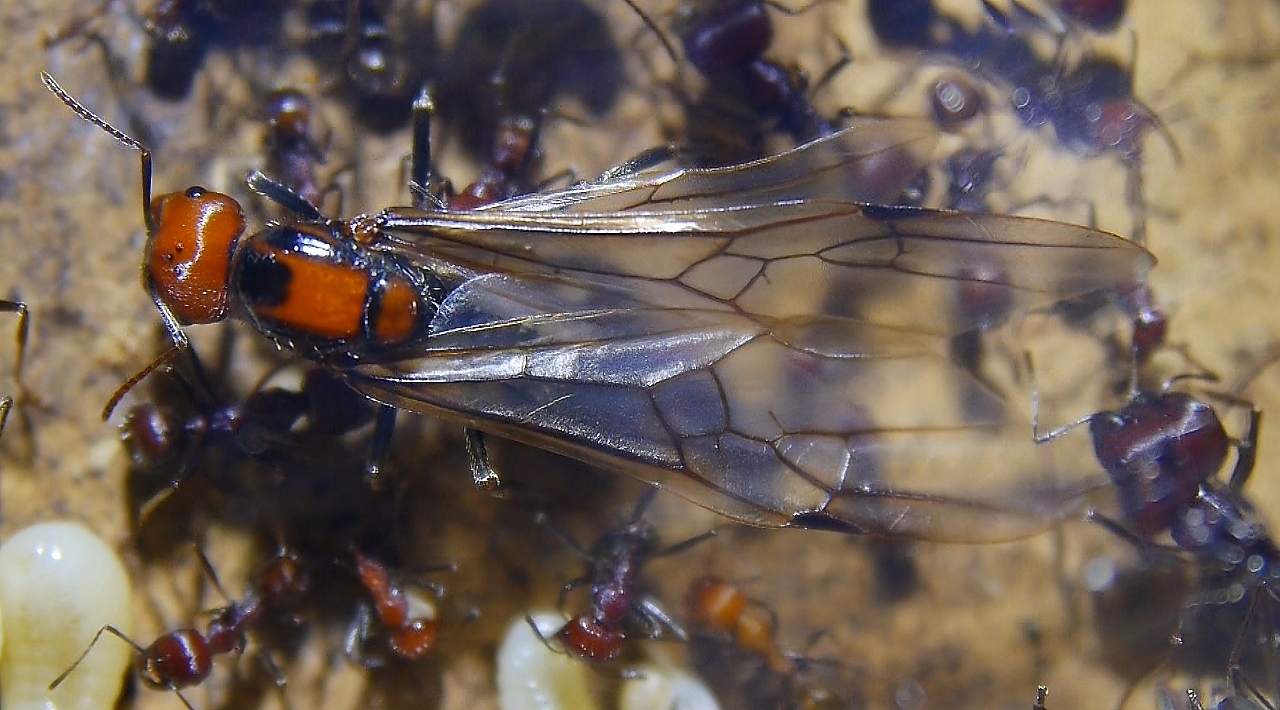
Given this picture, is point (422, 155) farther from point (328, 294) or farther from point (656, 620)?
point (656, 620)

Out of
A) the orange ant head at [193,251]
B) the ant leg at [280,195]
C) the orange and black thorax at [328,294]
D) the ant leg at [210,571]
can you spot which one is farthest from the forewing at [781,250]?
the ant leg at [210,571]

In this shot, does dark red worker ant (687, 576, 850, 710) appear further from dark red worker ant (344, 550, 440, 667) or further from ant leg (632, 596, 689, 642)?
dark red worker ant (344, 550, 440, 667)

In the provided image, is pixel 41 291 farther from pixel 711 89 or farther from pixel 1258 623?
pixel 1258 623

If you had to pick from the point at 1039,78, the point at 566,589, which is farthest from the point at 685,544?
the point at 1039,78

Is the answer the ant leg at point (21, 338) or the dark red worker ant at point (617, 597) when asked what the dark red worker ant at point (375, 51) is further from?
the dark red worker ant at point (617, 597)

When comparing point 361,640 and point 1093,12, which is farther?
point 1093,12

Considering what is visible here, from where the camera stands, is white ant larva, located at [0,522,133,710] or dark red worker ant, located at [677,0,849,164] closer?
white ant larva, located at [0,522,133,710]

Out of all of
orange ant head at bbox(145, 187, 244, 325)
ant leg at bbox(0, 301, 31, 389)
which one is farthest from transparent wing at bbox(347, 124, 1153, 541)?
ant leg at bbox(0, 301, 31, 389)
